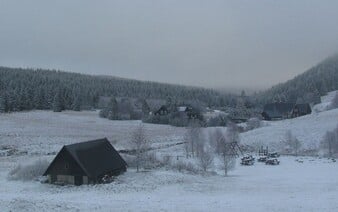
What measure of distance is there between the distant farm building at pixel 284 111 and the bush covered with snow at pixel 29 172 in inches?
3771

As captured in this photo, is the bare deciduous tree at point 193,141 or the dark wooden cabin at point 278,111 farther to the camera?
the dark wooden cabin at point 278,111

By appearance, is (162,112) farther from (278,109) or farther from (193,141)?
(193,141)

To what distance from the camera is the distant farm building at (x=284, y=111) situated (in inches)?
5295

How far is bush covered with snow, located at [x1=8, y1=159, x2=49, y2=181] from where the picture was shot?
46750mm

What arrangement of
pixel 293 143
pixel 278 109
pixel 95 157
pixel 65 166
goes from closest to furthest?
1. pixel 65 166
2. pixel 95 157
3. pixel 293 143
4. pixel 278 109

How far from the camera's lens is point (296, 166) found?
201 feet

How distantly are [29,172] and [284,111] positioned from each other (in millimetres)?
99719

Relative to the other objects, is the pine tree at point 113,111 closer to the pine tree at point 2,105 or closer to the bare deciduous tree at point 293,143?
the pine tree at point 2,105

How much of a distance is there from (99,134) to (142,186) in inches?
2200

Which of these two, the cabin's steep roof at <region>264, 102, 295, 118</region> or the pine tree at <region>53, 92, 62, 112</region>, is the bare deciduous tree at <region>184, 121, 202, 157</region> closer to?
the cabin's steep roof at <region>264, 102, 295, 118</region>

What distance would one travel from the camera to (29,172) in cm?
4784

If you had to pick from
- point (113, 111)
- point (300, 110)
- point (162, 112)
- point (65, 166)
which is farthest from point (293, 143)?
point (113, 111)

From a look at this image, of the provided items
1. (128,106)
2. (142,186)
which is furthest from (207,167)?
(128,106)

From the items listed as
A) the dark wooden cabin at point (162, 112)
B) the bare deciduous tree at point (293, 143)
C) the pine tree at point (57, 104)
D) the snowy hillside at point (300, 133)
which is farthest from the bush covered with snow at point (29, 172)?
the pine tree at point (57, 104)
